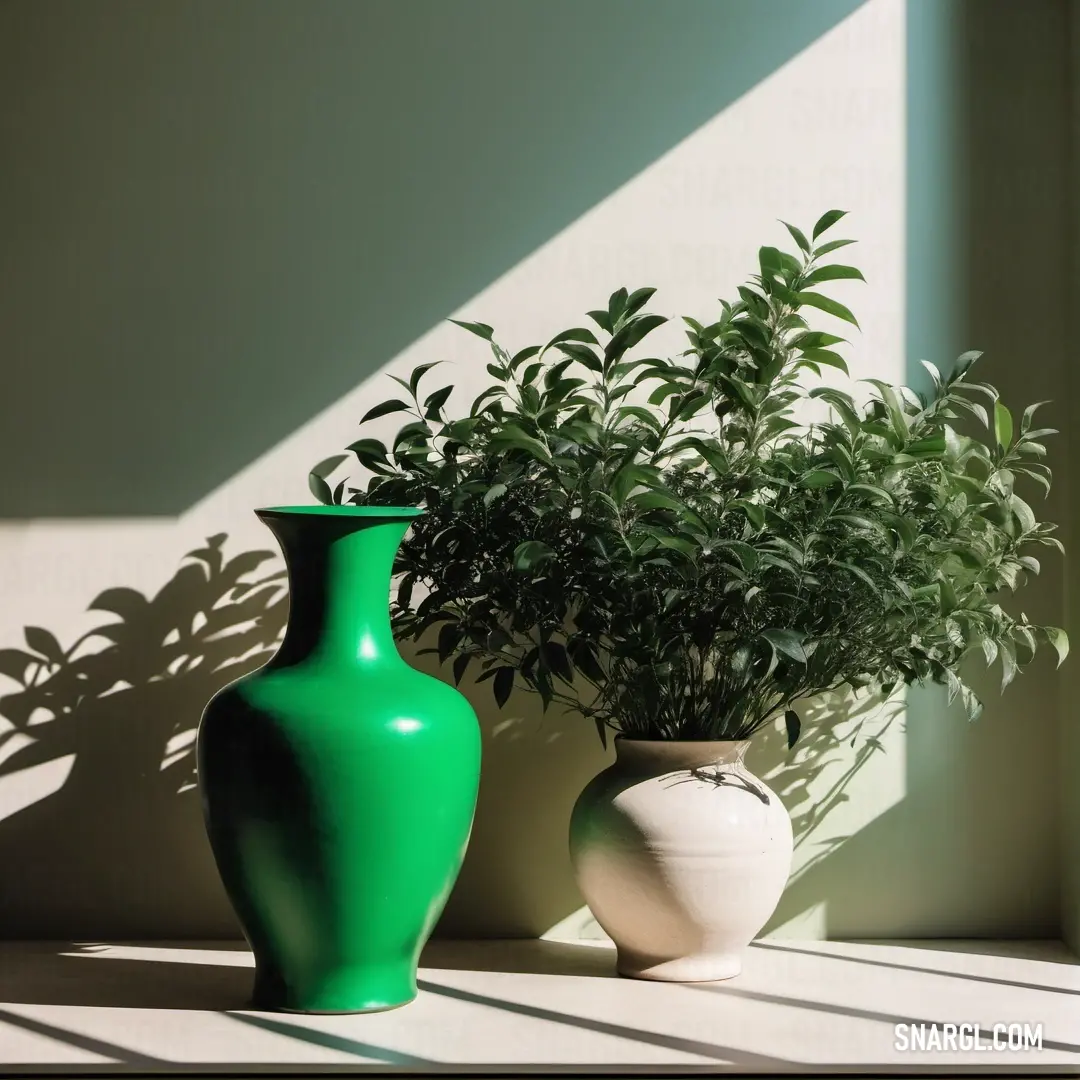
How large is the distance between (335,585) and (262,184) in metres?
0.82

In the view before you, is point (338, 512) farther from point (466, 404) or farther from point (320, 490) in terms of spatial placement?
point (466, 404)

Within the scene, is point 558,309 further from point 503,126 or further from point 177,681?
point 177,681

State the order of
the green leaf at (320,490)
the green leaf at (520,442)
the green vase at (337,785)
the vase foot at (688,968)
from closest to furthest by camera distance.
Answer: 1. the green vase at (337,785)
2. the green leaf at (520,442)
3. the vase foot at (688,968)
4. the green leaf at (320,490)

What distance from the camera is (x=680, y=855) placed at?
5.64 feet

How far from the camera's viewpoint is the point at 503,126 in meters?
2.13

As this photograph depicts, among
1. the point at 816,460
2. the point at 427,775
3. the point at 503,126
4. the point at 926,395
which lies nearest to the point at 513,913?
the point at 427,775

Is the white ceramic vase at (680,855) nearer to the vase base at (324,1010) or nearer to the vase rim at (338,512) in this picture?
the vase base at (324,1010)

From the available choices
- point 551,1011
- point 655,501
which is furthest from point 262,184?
point 551,1011

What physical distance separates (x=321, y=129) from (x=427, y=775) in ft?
3.72

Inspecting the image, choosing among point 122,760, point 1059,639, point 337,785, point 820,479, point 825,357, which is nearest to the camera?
point 337,785

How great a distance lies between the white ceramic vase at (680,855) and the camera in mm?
1725

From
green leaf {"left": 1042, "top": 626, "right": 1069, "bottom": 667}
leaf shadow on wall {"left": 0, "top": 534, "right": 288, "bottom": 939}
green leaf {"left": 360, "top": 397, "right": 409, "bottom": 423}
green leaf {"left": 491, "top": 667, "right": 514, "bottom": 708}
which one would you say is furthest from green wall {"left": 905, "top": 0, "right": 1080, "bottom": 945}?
leaf shadow on wall {"left": 0, "top": 534, "right": 288, "bottom": 939}

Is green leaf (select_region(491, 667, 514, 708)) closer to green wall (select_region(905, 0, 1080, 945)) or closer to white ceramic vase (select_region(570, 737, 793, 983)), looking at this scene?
white ceramic vase (select_region(570, 737, 793, 983))

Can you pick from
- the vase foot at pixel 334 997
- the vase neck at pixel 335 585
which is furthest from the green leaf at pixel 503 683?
the vase foot at pixel 334 997
